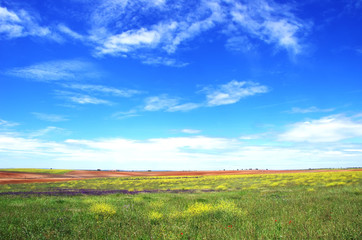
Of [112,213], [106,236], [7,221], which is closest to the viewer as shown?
[106,236]

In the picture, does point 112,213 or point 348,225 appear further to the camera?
point 112,213

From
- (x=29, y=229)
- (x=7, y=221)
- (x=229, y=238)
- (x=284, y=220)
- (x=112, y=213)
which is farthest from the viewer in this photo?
(x=112, y=213)

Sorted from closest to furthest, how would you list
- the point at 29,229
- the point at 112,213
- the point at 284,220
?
1. the point at 29,229
2. the point at 284,220
3. the point at 112,213

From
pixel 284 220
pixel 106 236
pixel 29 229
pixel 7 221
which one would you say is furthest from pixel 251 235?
pixel 7 221

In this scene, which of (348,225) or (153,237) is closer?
(153,237)

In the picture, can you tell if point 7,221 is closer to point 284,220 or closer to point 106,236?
Answer: point 106,236

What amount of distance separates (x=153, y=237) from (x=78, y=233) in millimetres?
2350

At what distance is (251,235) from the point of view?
5.57 m

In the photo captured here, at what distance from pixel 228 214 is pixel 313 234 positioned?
321 centimetres

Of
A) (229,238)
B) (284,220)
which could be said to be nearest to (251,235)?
(229,238)

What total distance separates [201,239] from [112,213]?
513 centimetres

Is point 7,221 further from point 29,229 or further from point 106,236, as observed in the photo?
point 106,236

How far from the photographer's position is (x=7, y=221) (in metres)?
7.74

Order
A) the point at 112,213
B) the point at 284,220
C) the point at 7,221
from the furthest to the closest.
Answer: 1. the point at 112,213
2. the point at 7,221
3. the point at 284,220
